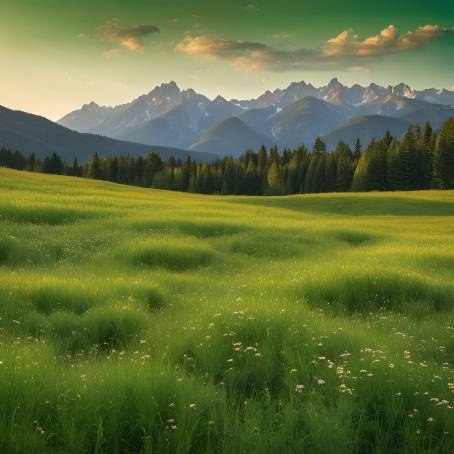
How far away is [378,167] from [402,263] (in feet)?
300

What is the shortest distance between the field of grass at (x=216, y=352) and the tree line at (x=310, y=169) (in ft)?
288

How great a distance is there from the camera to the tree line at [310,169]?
332ft

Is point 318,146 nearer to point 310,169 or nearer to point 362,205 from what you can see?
point 310,169

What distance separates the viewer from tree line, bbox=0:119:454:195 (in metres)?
101

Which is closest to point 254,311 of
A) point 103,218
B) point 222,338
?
point 222,338

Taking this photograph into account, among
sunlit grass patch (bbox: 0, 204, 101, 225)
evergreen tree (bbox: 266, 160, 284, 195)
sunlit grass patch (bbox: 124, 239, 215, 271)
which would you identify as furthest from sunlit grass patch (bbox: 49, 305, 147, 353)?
evergreen tree (bbox: 266, 160, 284, 195)

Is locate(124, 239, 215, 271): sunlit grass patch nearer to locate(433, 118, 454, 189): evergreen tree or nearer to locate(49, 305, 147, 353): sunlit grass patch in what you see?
locate(49, 305, 147, 353): sunlit grass patch

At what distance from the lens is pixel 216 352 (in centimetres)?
841

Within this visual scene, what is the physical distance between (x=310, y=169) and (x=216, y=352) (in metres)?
119

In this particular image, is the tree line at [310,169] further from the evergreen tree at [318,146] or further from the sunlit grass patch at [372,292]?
the sunlit grass patch at [372,292]

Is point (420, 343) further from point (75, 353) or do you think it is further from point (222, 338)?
point (75, 353)

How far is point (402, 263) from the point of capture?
63.0 feet

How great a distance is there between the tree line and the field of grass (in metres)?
87.7

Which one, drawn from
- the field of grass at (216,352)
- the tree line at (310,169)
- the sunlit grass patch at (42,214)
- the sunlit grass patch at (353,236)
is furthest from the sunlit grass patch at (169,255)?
the tree line at (310,169)
